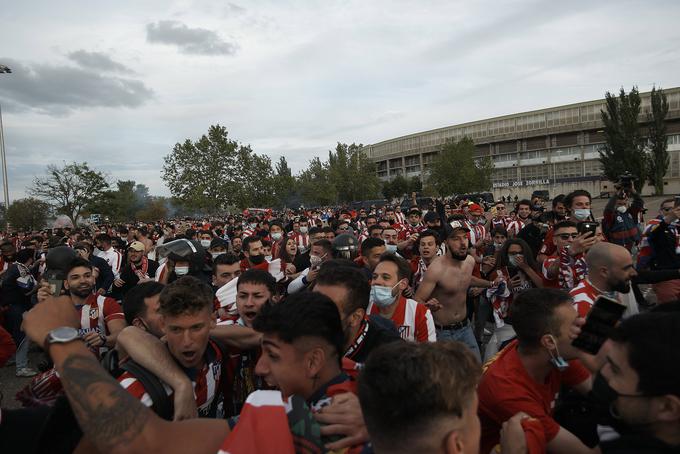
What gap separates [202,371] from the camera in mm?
2564

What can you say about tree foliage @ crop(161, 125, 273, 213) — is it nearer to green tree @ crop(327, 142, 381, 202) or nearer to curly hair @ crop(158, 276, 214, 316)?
green tree @ crop(327, 142, 381, 202)

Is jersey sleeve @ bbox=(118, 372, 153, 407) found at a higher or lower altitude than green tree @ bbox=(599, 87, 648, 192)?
lower

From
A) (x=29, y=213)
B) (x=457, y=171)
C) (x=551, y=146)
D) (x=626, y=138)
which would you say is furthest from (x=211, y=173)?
(x=551, y=146)

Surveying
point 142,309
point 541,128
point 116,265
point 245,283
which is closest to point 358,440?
point 245,283

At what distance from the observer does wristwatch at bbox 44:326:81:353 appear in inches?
56.2

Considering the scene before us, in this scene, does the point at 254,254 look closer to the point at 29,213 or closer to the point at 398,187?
the point at 29,213

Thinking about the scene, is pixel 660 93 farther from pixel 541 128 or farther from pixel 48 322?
pixel 48 322

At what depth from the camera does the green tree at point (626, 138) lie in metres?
54.3

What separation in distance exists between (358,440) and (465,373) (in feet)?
1.79

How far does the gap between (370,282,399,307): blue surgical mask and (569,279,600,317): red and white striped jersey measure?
1.50 meters

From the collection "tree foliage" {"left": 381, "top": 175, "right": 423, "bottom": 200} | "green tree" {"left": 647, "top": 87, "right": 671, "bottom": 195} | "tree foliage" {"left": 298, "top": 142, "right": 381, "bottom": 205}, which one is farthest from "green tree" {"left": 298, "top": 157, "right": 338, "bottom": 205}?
"green tree" {"left": 647, "top": 87, "right": 671, "bottom": 195}

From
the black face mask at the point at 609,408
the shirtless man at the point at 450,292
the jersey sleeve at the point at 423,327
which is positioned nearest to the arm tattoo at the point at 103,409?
the black face mask at the point at 609,408

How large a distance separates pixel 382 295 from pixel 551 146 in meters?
86.4

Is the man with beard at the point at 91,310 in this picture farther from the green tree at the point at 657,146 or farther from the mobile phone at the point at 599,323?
the green tree at the point at 657,146
